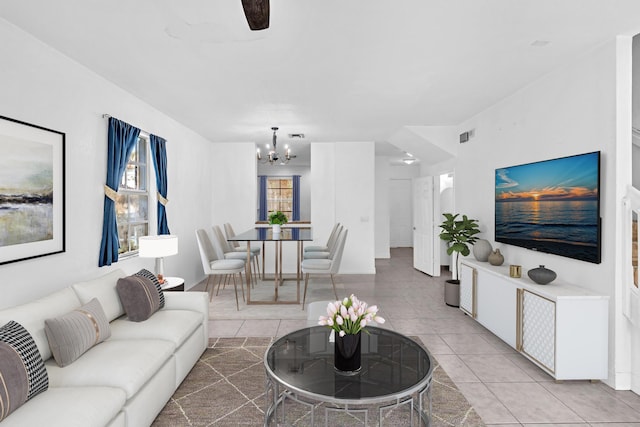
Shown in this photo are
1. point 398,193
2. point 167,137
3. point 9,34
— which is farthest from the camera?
point 398,193

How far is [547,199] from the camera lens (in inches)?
136

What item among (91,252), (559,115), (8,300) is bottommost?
(8,300)

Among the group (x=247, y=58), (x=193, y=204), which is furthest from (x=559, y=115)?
(x=193, y=204)

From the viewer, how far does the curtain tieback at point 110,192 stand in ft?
11.6

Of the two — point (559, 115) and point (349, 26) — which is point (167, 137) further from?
point (559, 115)

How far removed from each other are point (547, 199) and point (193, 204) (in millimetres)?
5149

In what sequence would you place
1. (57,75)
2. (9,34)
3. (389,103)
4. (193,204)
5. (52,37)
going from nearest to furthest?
1. (9,34)
2. (52,37)
3. (57,75)
4. (389,103)
5. (193,204)

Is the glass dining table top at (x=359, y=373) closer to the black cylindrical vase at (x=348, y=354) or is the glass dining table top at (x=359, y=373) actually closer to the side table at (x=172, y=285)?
the black cylindrical vase at (x=348, y=354)

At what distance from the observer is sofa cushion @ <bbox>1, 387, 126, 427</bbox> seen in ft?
5.27

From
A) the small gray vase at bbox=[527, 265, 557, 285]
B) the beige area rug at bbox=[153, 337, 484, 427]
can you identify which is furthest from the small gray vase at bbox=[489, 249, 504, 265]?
the beige area rug at bbox=[153, 337, 484, 427]

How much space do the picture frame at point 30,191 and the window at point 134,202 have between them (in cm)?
107

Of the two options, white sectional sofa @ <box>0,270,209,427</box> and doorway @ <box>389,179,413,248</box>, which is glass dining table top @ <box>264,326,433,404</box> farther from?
doorway @ <box>389,179,413,248</box>

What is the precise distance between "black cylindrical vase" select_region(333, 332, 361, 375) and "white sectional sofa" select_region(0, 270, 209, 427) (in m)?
1.17

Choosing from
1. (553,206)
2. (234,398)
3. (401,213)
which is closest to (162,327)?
(234,398)
